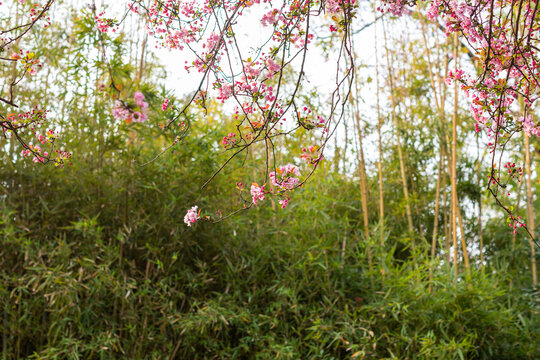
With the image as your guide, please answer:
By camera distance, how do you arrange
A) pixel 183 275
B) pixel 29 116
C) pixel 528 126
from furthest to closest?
1. pixel 183 275
2. pixel 29 116
3. pixel 528 126

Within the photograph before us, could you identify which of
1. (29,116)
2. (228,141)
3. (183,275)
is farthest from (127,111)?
(183,275)

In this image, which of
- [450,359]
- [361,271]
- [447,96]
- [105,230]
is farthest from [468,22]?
[447,96]

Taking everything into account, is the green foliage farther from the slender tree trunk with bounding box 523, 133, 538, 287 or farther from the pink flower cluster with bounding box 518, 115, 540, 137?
the pink flower cluster with bounding box 518, 115, 540, 137

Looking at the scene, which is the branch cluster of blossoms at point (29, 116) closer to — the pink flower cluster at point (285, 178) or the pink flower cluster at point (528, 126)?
the pink flower cluster at point (285, 178)

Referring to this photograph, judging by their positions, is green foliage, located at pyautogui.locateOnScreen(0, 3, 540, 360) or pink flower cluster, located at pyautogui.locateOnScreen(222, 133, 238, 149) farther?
green foliage, located at pyautogui.locateOnScreen(0, 3, 540, 360)

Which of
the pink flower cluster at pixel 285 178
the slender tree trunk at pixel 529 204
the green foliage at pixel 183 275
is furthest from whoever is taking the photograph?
the slender tree trunk at pixel 529 204

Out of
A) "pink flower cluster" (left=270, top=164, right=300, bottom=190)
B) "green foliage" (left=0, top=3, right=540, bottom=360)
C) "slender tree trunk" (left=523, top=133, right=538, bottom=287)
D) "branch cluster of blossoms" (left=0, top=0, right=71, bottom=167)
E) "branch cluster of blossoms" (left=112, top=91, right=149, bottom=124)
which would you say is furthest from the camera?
"slender tree trunk" (left=523, top=133, right=538, bottom=287)

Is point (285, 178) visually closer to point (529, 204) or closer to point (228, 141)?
point (228, 141)

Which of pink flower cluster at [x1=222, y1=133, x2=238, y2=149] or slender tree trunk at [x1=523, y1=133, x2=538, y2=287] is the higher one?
slender tree trunk at [x1=523, y1=133, x2=538, y2=287]

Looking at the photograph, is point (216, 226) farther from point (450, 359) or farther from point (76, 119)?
point (450, 359)

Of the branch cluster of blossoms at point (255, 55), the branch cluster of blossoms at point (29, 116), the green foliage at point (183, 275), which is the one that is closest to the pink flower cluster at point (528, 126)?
the branch cluster of blossoms at point (255, 55)

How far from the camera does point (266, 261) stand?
10.9 feet

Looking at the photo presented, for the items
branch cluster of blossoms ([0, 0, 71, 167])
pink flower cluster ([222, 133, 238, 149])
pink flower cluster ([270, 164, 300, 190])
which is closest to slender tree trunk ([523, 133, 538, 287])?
pink flower cluster ([270, 164, 300, 190])

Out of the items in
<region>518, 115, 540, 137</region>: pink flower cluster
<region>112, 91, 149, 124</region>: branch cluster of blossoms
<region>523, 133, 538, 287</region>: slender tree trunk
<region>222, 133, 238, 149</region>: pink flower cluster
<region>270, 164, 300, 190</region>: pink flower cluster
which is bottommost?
<region>112, 91, 149, 124</region>: branch cluster of blossoms
